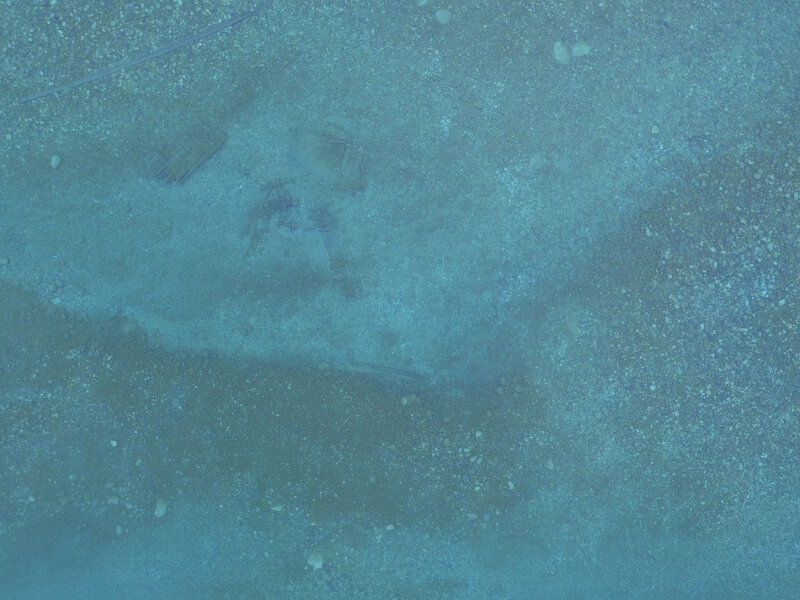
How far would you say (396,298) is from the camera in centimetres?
315

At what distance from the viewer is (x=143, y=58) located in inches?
121

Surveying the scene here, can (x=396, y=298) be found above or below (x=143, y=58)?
below

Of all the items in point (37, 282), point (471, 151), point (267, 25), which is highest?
point (267, 25)

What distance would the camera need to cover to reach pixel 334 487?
3.16 metres

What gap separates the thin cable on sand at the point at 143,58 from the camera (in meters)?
3.07

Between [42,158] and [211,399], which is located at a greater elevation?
[42,158]

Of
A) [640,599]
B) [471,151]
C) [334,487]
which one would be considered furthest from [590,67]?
[640,599]

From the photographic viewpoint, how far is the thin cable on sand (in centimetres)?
307

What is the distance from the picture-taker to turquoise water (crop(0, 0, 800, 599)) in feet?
10.1

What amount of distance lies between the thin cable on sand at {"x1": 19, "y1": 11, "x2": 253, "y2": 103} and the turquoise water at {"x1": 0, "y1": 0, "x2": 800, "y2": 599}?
2 cm

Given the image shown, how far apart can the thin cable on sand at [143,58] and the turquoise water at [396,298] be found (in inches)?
0.7

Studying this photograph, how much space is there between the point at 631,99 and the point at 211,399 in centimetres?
292

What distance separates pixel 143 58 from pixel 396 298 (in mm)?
1917

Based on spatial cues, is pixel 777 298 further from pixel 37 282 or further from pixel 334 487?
pixel 37 282
